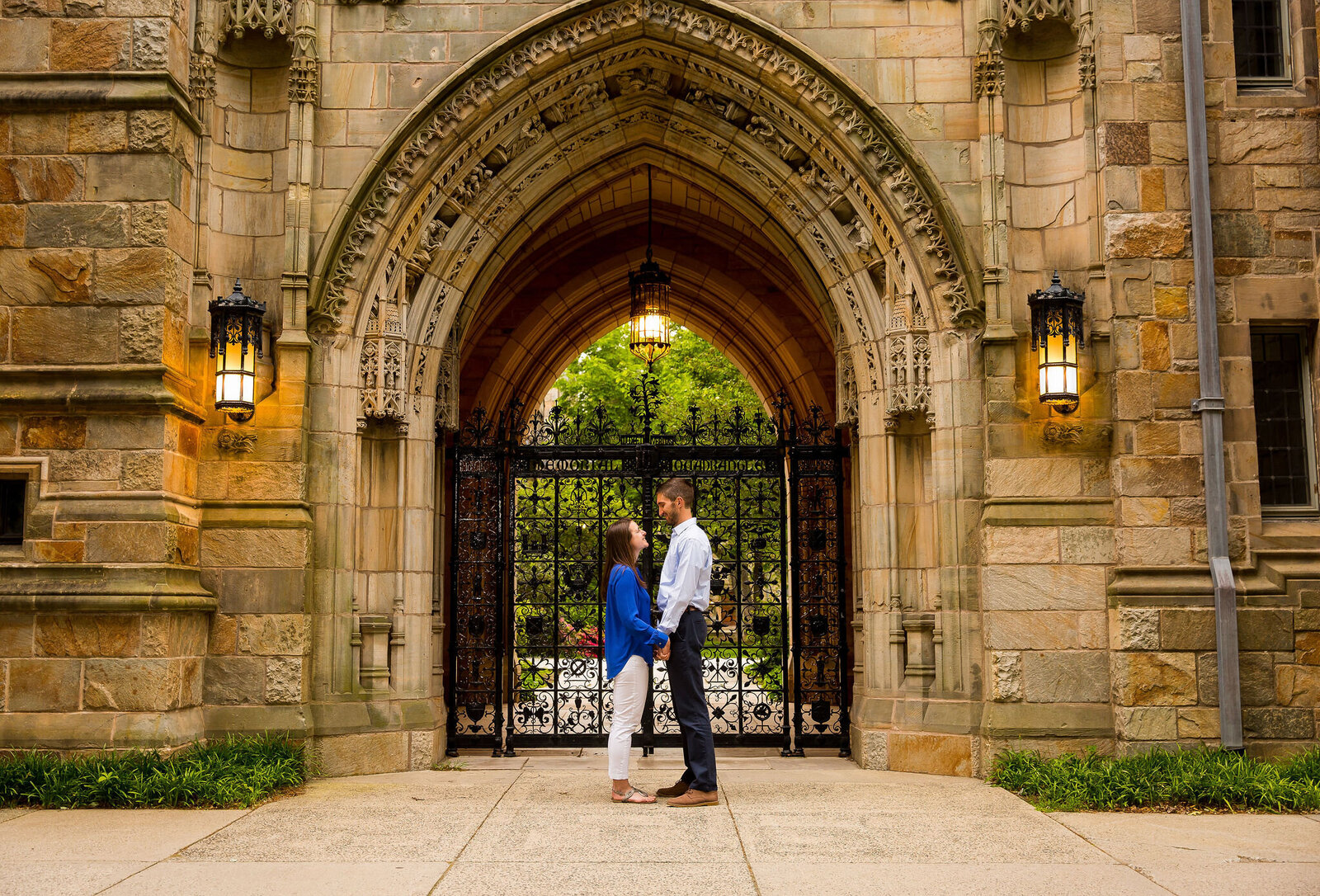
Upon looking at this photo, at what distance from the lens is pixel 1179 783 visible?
7129 mm

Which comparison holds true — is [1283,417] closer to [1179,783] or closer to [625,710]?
[1179,783]

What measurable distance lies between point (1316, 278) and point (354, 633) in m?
7.29

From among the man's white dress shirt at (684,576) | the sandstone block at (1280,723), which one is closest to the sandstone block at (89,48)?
the man's white dress shirt at (684,576)

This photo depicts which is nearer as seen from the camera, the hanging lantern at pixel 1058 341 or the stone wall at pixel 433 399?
the stone wall at pixel 433 399

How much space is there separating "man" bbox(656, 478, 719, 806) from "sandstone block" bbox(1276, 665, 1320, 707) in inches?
152

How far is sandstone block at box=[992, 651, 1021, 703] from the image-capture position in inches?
324

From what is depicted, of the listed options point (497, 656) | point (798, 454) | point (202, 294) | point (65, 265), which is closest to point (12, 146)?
point (65, 265)

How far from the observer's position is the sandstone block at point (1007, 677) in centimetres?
823

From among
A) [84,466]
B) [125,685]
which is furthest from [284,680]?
[84,466]

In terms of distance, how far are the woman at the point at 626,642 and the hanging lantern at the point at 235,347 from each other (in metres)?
2.95

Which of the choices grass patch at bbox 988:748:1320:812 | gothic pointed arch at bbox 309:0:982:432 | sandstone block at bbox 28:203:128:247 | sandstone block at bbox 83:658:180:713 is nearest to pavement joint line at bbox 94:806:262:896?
sandstone block at bbox 83:658:180:713

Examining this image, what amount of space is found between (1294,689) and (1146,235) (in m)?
3.21

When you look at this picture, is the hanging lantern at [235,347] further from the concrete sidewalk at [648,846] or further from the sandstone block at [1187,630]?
the sandstone block at [1187,630]

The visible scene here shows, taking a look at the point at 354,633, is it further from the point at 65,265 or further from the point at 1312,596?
the point at 1312,596
